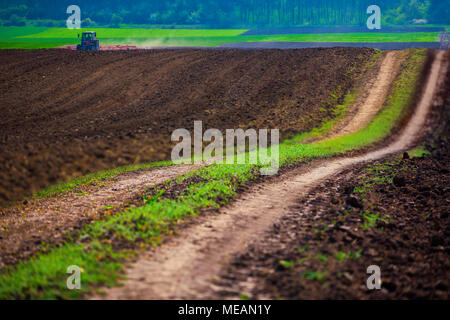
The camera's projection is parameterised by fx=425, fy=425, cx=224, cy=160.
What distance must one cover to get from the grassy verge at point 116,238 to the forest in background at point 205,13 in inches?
3648

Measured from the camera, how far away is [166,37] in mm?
80062

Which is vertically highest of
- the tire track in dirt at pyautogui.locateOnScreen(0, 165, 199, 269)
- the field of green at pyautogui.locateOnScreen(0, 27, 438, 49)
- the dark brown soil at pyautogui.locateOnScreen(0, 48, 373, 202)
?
the field of green at pyautogui.locateOnScreen(0, 27, 438, 49)

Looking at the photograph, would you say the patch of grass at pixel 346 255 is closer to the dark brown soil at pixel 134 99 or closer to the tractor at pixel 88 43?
the dark brown soil at pixel 134 99

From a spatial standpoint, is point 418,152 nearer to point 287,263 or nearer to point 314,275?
point 287,263

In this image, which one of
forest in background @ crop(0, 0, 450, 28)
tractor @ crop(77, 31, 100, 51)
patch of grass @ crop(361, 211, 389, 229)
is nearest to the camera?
patch of grass @ crop(361, 211, 389, 229)

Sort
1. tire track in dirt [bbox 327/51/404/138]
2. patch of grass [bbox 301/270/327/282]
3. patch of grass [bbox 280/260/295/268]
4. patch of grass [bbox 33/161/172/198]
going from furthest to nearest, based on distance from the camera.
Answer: tire track in dirt [bbox 327/51/404/138] < patch of grass [bbox 33/161/172/198] < patch of grass [bbox 280/260/295/268] < patch of grass [bbox 301/270/327/282]

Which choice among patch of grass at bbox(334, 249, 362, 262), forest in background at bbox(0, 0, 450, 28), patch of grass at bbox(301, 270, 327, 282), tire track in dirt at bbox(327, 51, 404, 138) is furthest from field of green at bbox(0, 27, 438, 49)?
patch of grass at bbox(301, 270, 327, 282)

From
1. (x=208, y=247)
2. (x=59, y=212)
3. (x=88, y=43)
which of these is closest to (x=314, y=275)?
(x=208, y=247)

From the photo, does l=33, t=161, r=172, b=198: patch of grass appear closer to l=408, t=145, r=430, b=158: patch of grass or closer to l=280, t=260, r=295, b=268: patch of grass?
l=280, t=260, r=295, b=268: patch of grass

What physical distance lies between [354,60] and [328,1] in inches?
2937

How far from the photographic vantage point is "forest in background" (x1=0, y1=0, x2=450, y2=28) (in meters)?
102

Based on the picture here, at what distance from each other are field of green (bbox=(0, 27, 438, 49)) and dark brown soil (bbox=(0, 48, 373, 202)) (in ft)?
81.5

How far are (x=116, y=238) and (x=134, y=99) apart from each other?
23.3 meters
